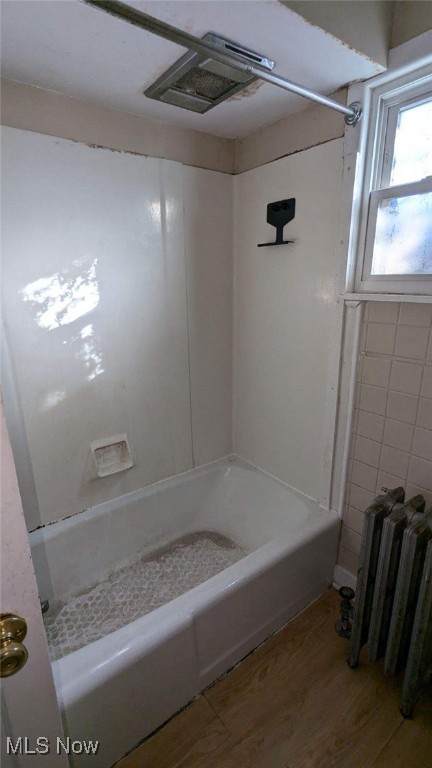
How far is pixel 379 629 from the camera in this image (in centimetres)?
123

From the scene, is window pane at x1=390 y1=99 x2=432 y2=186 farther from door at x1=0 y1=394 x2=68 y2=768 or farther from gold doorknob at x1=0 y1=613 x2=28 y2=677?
gold doorknob at x1=0 y1=613 x2=28 y2=677

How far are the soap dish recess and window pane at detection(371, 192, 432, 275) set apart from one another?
4.60ft

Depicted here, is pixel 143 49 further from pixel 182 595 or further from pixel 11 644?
pixel 182 595

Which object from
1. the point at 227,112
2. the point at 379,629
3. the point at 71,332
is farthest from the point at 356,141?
the point at 379,629

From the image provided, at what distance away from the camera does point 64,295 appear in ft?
4.84

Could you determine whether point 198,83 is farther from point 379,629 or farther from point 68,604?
point 68,604

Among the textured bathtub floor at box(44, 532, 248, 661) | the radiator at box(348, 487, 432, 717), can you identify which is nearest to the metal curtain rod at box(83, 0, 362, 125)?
the radiator at box(348, 487, 432, 717)

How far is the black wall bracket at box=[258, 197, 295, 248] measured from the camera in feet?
5.18

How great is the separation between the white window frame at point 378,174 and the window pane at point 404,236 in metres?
0.03

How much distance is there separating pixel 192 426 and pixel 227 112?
4.99 ft

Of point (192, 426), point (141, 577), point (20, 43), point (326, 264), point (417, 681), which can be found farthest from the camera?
point (192, 426)

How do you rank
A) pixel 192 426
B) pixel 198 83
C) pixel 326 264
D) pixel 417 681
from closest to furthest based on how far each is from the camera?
pixel 417 681 → pixel 198 83 → pixel 326 264 → pixel 192 426

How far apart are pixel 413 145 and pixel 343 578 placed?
184cm

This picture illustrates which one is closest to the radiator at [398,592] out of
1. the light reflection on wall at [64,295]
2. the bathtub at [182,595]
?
the bathtub at [182,595]
